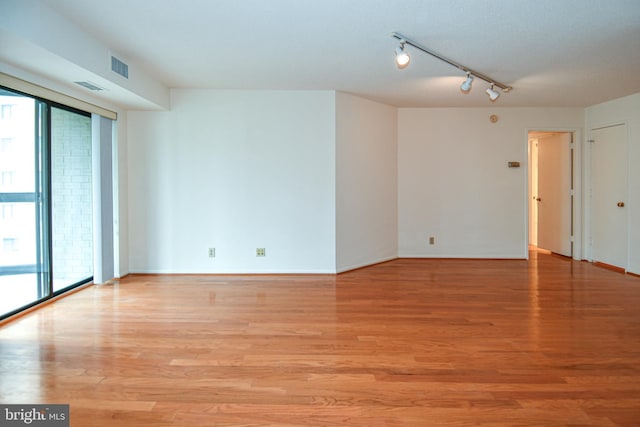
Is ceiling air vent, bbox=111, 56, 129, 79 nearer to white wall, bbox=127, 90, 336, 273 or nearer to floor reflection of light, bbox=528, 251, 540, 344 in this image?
white wall, bbox=127, 90, 336, 273

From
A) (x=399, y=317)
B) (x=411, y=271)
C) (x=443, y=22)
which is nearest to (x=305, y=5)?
(x=443, y=22)

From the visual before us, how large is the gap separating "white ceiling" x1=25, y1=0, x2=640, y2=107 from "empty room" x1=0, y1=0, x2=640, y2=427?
0.11ft

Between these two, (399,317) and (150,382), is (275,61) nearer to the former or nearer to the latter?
(399,317)

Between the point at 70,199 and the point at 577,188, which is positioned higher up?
the point at 577,188

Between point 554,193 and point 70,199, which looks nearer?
point 70,199

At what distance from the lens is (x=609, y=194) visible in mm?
6070

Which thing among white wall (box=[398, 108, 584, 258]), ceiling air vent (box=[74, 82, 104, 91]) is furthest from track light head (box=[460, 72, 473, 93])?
ceiling air vent (box=[74, 82, 104, 91])

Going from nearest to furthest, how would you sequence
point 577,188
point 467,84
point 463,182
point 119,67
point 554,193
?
point 119,67
point 467,84
point 577,188
point 463,182
point 554,193

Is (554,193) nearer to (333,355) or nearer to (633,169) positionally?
(633,169)

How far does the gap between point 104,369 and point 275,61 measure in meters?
3.22

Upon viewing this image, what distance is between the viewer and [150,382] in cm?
244

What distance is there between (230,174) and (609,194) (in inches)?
223

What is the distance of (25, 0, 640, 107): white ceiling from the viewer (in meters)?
2.94

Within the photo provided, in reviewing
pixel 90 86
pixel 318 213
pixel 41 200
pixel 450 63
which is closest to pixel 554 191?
pixel 450 63
